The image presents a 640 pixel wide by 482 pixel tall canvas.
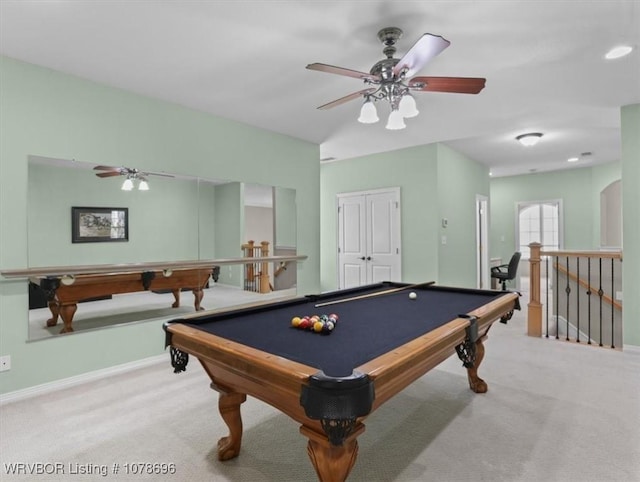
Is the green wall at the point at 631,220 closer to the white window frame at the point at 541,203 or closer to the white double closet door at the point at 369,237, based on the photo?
the white double closet door at the point at 369,237

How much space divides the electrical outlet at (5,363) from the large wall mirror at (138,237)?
0.22 metres

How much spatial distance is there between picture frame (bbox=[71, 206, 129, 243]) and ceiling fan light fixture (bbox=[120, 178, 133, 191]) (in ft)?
0.61

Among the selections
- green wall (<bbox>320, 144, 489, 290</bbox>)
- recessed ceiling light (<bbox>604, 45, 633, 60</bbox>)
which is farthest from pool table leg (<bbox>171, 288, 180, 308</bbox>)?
recessed ceiling light (<bbox>604, 45, 633, 60</bbox>)

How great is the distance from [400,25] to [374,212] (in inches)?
145

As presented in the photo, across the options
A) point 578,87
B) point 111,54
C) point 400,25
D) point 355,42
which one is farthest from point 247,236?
point 578,87

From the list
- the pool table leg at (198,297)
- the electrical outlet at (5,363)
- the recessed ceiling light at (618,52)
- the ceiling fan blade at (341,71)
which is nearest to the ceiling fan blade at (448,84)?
the ceiling fan blade at (341,71)

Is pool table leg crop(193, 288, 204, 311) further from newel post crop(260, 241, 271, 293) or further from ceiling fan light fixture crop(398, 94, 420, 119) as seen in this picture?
ceiling fan light fixture crop(398, 94, 420, 119)

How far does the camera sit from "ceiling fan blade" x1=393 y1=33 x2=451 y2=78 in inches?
71.0

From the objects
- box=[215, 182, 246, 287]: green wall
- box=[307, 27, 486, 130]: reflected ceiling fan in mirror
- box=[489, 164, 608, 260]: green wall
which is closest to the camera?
box=[307, 27, 486, 130]: reflected ceiling fan in mirror

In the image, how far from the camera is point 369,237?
5855 mm

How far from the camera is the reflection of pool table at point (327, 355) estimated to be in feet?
3.64

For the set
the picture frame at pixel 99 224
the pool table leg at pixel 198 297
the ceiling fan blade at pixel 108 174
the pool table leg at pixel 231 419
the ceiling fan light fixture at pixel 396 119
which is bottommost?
the pool table leg at pixel 231 419

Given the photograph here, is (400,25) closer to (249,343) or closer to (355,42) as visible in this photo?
(355,42)

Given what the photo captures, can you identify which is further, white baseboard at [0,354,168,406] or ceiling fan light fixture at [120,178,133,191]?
ceiling fan light fixture at [120,178,133,191]
